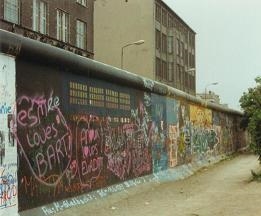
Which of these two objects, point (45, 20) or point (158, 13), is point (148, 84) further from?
point (158, 13)

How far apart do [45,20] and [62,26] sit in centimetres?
305

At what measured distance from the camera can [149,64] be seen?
7194 cm

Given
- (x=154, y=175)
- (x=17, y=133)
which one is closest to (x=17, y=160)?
(x=17, y=133)

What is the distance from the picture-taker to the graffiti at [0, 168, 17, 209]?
966cm

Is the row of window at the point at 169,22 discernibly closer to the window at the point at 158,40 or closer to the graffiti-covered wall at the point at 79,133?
the window at the point at 158,40

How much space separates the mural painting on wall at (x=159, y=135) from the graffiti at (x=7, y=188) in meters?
9.80

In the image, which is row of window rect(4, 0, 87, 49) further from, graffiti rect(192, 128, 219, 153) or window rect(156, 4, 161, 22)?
window rect(156, 4, 161, 22)

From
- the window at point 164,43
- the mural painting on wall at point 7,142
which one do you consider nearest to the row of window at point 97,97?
the mural painting on wall at point 7,142

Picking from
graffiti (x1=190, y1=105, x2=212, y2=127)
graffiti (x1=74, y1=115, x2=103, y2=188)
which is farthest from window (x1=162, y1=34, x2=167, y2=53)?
graffiti (x1=74, y1=115, x2=103, y2=188)

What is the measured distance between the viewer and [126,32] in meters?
72.2

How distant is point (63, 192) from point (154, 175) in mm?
7541

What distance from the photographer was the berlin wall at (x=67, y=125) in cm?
1009

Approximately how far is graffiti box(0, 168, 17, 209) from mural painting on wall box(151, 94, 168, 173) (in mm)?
9805

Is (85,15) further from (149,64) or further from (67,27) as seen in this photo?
(149,64)
